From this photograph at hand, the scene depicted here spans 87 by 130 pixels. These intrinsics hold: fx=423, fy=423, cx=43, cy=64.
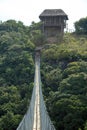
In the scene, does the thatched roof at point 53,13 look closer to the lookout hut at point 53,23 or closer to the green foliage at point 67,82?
the lookout hut at point 53,23

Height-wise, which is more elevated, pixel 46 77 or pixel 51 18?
pixel 51 18

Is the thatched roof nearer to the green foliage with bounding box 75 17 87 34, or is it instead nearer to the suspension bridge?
the green foliage with bounding box 75 17 87 34

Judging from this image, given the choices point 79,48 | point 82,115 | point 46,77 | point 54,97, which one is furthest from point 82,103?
point 79,48

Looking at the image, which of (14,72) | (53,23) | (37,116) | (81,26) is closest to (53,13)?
(53,23)

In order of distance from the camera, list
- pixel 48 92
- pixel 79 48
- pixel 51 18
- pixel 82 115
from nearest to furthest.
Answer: pixel 82 115 → pixel 48 92 → pixel 79 48 → pixel 51 18

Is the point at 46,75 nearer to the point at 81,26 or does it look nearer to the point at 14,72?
the point at 14,72

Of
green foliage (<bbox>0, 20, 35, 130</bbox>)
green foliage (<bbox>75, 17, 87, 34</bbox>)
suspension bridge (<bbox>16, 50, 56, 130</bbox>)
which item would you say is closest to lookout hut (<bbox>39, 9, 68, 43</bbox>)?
green foliage (<bbox>75, 17, 87, 34</bbox>)

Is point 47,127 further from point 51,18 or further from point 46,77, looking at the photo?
point 51,18
